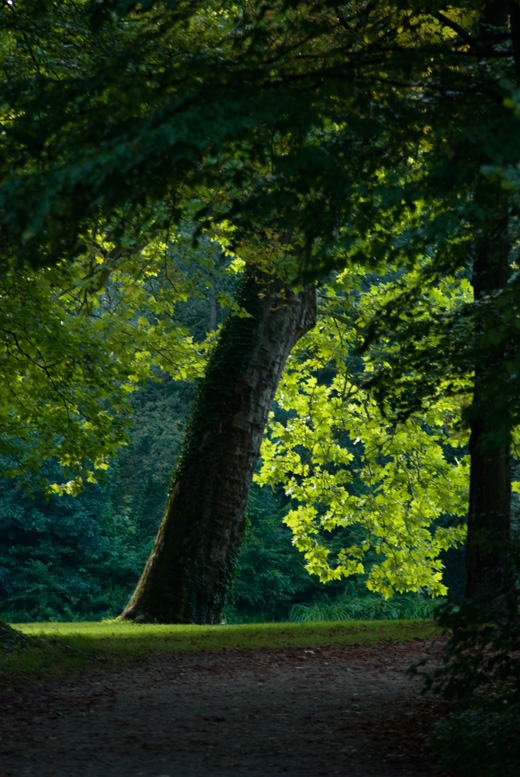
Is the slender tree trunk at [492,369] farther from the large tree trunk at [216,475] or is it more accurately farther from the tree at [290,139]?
the large tree trunk at [216,475]

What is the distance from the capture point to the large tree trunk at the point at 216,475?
13.1 m

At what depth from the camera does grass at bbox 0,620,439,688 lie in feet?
27.9

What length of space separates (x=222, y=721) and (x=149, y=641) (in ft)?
13.8

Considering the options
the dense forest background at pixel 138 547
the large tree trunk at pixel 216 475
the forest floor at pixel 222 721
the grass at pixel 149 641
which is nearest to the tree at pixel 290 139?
the forest floor at pixel 222 721

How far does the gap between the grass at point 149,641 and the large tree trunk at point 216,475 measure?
0.80 meters

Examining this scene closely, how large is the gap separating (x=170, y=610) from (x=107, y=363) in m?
3.87

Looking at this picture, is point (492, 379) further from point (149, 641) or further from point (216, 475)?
point (216, 475)

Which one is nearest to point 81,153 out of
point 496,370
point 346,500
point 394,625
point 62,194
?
point 62,194

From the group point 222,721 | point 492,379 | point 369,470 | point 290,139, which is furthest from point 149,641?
point 369,470

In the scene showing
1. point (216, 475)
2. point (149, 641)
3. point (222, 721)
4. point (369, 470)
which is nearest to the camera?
point (222, 721)

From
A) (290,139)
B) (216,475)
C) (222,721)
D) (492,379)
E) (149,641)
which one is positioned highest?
(290,139)

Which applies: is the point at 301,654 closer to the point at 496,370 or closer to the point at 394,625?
the point at 394,625

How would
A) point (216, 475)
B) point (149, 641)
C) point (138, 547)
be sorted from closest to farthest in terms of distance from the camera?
point (149, 641) → point (216, 475) → point (138, 547)

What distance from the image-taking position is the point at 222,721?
648cm
